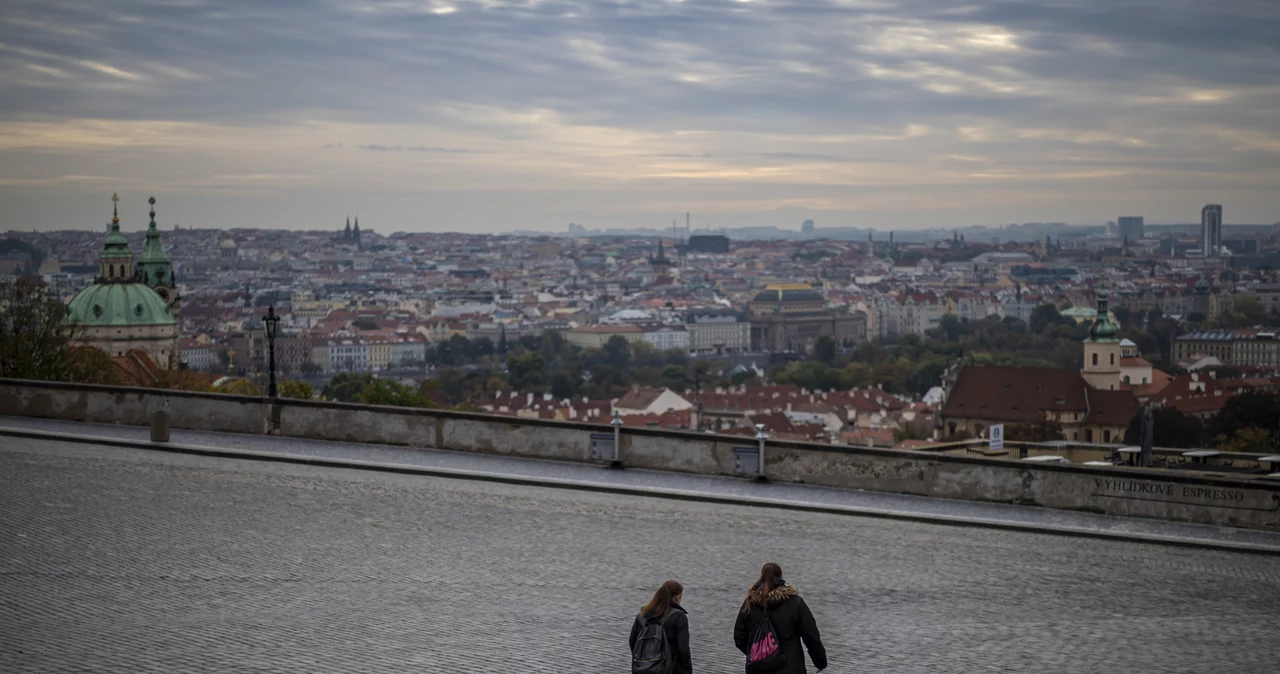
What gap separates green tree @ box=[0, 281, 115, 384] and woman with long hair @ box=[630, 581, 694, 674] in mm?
21001

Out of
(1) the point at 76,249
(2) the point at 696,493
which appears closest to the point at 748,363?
(1) the point at 76,249

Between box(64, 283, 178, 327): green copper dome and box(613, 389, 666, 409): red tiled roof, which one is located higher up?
box(64, 283, 178, 327): green copper dome

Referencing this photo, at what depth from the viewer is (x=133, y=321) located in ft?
244

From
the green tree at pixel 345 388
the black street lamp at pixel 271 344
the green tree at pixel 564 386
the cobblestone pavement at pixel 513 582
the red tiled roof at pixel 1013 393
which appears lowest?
the green tree at pixel 564 386

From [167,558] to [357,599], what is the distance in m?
1.76

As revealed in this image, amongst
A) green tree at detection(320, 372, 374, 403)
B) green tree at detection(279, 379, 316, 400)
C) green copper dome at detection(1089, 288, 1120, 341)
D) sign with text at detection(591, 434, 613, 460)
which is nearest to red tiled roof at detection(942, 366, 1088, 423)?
green copper dome at detection(1089, 288, 1120, 341)

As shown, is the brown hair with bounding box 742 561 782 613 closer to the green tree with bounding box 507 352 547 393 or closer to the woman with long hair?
the woman with long hair

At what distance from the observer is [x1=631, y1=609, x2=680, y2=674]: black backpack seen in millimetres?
7387

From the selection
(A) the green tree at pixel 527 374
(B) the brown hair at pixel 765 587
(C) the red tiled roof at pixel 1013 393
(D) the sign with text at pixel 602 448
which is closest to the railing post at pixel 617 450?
(D) the sign with text at pixel 602 448

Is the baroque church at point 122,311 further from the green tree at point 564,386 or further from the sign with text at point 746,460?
the sign with text at point 746,460

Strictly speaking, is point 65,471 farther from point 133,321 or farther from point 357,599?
point 133,321

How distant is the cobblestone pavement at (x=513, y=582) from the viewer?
29.2ft

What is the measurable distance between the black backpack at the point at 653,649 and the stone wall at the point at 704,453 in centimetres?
783

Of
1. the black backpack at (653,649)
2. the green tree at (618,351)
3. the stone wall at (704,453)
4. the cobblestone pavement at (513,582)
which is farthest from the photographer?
the green tree at (618,351)
